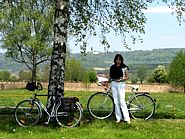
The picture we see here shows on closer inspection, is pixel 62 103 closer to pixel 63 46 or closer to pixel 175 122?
pixel 63 46

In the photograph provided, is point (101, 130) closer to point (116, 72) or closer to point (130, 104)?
point (116, 72)

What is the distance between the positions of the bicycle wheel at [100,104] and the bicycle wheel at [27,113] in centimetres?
204

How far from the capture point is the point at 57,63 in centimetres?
1372

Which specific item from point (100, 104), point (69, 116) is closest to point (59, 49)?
point (69, 116)

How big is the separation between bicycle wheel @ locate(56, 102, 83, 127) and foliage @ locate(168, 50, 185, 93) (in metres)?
84.8

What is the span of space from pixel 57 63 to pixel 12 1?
11.6ft

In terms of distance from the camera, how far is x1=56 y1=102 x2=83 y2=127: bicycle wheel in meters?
13.3

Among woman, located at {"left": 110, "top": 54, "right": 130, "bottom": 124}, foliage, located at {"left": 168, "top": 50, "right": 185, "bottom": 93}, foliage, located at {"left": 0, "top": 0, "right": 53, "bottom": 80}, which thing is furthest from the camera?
foliage, located at {"left": 168, "top": 50, "right": 185, "bottom": 93}

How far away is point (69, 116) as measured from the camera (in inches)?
531

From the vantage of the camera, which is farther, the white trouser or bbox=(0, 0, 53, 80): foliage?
bbox=(0, 0, 53, 80): foliage

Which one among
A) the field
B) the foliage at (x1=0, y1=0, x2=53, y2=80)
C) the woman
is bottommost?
the field

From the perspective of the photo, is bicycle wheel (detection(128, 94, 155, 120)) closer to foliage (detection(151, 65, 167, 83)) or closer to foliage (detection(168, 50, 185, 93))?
foliage (detection(168, 50, 185, 93))

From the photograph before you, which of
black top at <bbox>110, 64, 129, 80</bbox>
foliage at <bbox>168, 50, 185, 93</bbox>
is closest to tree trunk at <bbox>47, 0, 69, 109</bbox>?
black top at <bbox>110, 64, 129, 80</bbox>

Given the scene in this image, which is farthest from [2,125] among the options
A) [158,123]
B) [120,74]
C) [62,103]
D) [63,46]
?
[158,123]
